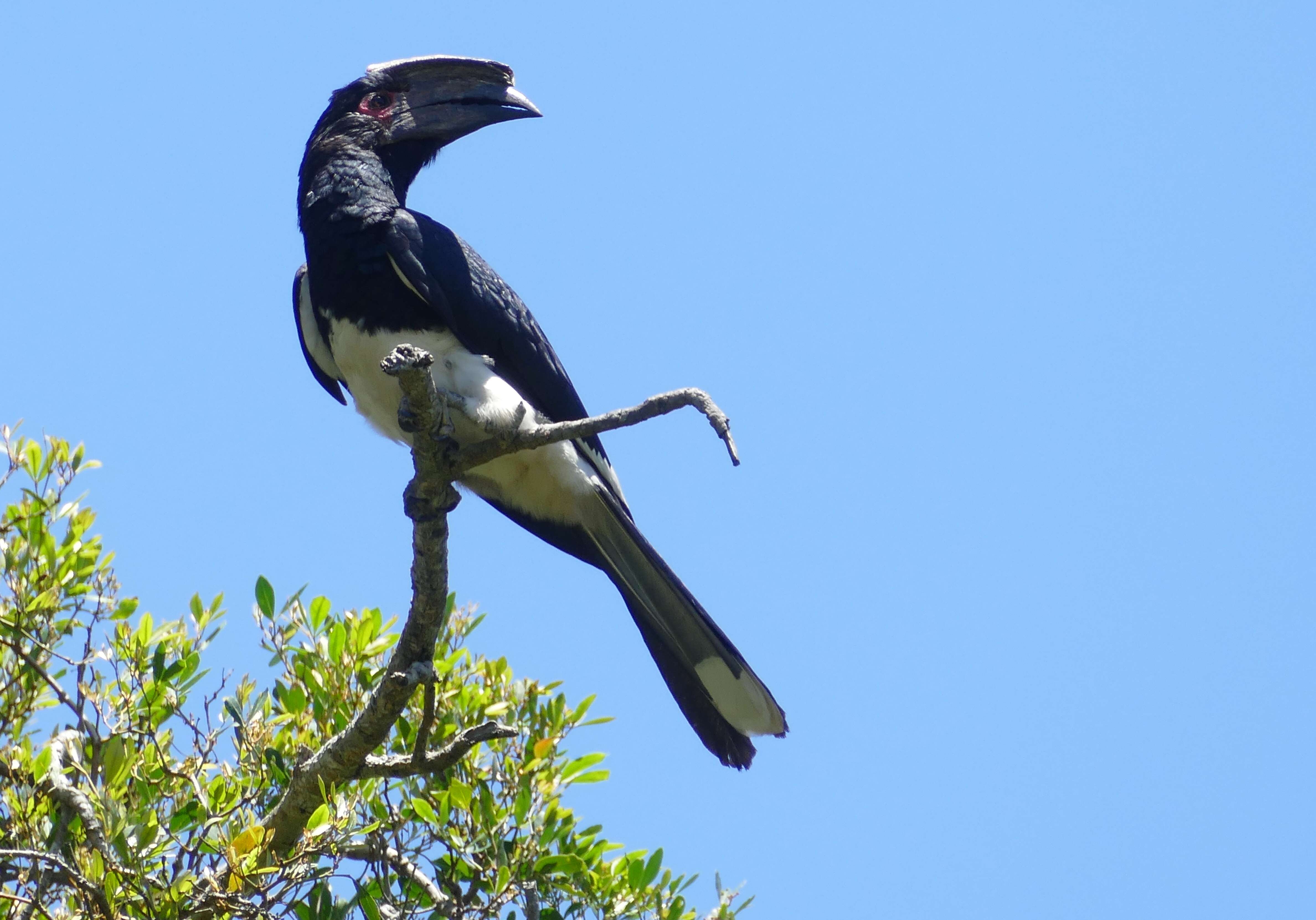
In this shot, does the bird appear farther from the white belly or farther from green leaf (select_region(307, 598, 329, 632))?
green leaf (select_region(307, 598, 329, 632))

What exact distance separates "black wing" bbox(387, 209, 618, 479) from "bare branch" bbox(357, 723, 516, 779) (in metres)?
1.29

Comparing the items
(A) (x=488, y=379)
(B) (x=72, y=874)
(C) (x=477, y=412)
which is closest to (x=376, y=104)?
(A) (x=488, y=379)

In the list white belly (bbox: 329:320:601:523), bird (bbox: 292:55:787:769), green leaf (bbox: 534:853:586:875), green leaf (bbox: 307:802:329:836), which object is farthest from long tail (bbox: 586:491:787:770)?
green leaf (bbox: 307:802:329:836)

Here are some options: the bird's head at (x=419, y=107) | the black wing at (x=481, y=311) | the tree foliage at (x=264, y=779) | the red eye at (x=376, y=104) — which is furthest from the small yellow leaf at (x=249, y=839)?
the red eye at (x=376, y=104)

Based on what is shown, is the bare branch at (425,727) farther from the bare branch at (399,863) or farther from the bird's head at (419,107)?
the bird's head at (419,107)

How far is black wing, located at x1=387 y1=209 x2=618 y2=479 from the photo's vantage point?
3.92 metres

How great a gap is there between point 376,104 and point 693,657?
226 cm

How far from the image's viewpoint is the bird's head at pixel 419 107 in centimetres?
459

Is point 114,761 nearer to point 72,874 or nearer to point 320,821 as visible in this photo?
point 72,874

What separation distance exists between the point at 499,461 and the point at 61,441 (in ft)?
4.08

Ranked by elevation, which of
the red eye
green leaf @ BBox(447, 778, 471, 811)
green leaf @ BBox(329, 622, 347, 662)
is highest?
the red eye

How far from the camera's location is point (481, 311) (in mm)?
3990

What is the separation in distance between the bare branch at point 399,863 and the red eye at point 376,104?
8.33ft

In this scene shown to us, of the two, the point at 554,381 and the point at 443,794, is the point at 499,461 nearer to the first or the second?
the point at 554,381
